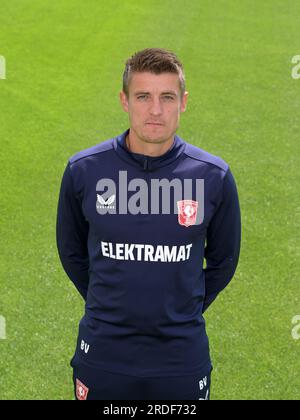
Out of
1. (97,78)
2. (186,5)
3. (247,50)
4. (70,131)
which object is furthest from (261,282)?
(186,5)

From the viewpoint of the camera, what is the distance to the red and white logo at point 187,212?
3109 millimetres

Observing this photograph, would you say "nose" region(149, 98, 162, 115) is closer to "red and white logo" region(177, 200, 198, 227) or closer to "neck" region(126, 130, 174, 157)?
"neck" region(126, 130, 174, 157)

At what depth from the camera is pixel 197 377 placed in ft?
10.5

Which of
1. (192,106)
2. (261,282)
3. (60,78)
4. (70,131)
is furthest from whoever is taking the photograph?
(60,78)

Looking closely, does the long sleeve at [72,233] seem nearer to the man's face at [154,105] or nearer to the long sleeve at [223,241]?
the man's face at [154,105]

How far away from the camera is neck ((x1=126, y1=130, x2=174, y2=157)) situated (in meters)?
3.09

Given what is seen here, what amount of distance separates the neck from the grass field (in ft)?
8.46

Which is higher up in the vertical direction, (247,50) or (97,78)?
(247,50)

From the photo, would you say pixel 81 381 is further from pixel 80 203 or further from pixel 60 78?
pixel 60 78

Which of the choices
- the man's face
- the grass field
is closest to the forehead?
the man's face

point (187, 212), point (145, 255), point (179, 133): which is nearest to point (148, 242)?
point (145, 255)

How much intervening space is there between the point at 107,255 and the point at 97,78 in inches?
358

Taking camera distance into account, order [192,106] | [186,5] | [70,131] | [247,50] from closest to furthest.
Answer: [70,131] → [192,106] → [247,50] → [186,5]

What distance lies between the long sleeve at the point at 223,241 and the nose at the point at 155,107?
45 cm
